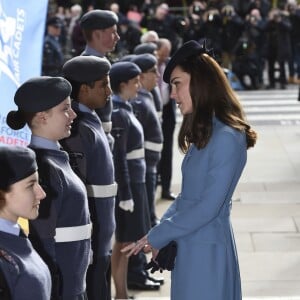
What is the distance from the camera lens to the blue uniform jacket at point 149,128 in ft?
27.2

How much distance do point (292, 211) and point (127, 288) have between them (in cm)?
318

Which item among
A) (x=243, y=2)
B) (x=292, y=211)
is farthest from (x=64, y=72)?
(x=243, y=2)

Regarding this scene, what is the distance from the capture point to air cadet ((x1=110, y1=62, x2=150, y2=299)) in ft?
23.0

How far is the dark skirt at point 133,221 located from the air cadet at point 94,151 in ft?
4.57

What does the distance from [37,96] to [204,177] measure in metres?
0.88

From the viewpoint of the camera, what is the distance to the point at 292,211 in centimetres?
1013

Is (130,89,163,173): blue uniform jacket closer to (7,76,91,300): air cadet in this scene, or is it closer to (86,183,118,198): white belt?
(86,183,118,198): white belt

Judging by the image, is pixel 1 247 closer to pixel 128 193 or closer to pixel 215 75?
pixel 215 75

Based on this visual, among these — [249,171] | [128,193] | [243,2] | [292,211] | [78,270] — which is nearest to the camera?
[78,270]

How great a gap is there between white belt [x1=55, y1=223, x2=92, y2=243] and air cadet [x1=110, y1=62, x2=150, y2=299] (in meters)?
2.17

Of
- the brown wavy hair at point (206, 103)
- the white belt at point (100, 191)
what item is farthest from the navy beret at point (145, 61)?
the brown wavy hair at point (206, 103)

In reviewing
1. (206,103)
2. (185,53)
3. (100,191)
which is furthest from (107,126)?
(206,103)

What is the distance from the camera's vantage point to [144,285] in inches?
295

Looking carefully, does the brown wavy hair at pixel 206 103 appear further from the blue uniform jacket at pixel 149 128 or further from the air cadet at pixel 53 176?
the blue uniform jacket at pixel 149 128
